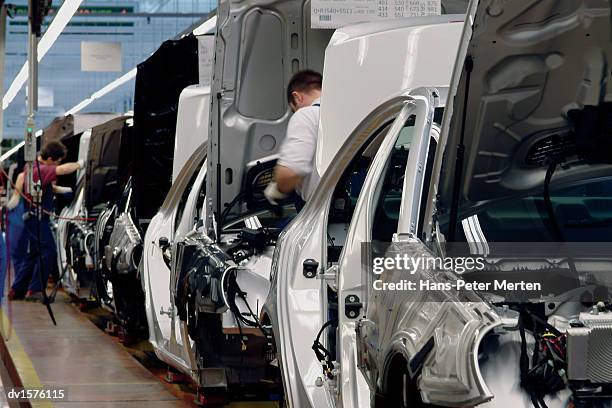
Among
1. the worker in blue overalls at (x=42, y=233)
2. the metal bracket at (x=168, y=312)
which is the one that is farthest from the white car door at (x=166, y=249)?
the worker in blue overalls at (x=42, y=233)

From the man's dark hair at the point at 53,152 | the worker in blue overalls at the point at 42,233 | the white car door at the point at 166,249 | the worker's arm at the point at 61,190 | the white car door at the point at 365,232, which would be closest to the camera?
the white car door at the point at 365,232

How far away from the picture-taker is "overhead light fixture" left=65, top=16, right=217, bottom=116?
711 inches

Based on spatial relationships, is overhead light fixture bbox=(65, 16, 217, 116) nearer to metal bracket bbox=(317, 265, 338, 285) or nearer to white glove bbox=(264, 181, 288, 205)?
white glove bbox=(264, 181, 288, 205)

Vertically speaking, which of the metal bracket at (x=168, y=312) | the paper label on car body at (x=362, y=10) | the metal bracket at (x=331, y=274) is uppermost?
the paper label on car body at (x=362, y=10)

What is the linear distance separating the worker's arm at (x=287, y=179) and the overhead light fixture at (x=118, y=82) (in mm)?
10702

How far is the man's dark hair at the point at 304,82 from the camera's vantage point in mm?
7262

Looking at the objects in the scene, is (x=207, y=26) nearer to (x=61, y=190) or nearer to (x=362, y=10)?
(x=61, y=190)

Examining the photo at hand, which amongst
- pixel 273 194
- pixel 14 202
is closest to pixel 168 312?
pixel 273 194

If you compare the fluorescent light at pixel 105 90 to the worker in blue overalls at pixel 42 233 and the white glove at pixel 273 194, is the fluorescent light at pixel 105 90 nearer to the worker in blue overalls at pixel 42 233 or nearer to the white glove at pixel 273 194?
the worker in blue overalls at pixel 42 233

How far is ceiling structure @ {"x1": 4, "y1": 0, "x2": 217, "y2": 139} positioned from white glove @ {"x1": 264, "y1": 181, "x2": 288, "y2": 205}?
28.1 feet

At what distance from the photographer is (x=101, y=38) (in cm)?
2488

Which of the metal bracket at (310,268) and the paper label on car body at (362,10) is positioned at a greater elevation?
the paper label on car body at (362,10)

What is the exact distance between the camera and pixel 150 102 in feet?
33.3
